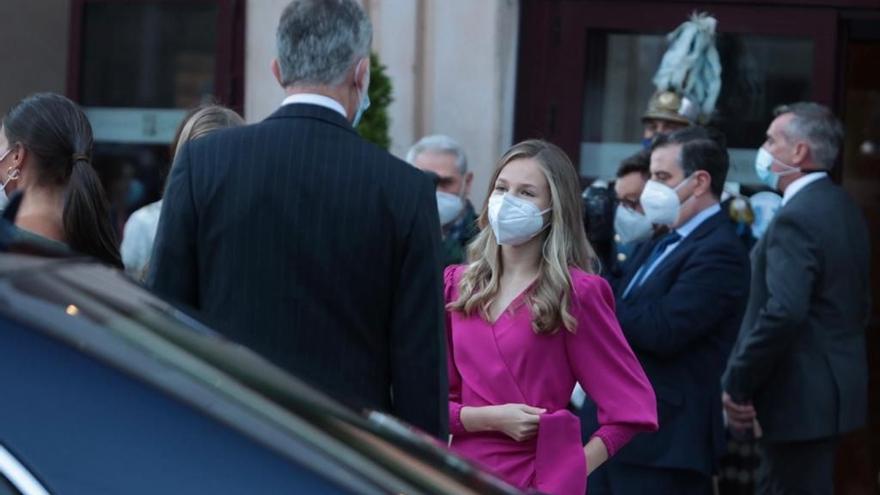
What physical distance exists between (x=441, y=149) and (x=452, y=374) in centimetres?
305

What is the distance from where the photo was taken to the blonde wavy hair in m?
4.51

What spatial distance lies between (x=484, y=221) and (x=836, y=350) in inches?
92.3

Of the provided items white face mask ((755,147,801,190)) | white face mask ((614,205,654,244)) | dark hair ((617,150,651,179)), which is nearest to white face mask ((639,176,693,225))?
white face mask ((614,205,654,244))

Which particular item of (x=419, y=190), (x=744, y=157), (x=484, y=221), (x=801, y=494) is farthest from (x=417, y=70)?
(x=419, y=190)

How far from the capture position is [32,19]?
940cm

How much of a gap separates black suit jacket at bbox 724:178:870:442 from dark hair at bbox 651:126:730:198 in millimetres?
422

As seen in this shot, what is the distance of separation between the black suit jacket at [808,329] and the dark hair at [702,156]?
0.42 metres

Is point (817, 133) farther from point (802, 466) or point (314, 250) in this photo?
point (314, 250)

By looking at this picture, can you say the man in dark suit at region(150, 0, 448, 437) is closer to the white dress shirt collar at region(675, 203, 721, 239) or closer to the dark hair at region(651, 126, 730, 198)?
the white dress shirt collar at region(675, 203, 721, 239)

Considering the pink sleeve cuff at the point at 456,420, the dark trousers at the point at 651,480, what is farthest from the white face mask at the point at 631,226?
the pink sleeve cuff at the point at 456,420

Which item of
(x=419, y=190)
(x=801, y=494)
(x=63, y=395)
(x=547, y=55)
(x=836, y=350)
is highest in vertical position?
(x=547, y=55)

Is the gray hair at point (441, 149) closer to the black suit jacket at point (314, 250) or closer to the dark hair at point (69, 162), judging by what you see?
the dark hair at point (69, 162)

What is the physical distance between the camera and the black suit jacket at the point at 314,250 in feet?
12.2

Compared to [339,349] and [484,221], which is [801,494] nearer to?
[484,221]
